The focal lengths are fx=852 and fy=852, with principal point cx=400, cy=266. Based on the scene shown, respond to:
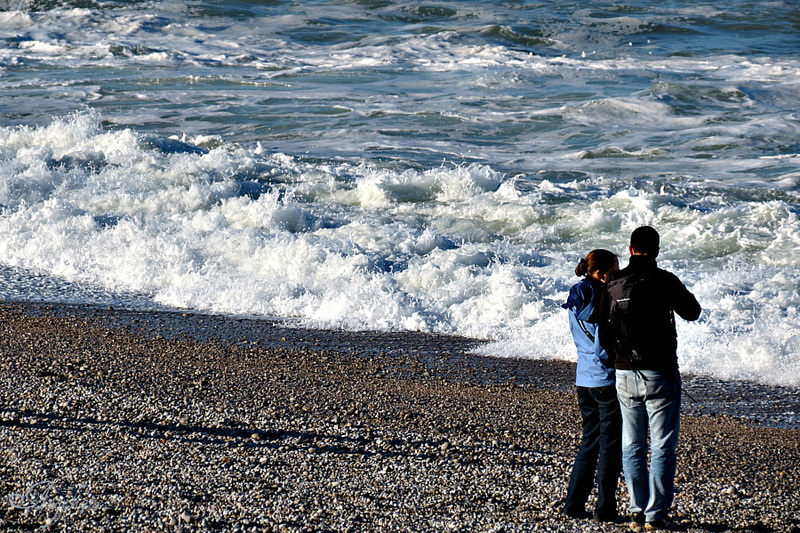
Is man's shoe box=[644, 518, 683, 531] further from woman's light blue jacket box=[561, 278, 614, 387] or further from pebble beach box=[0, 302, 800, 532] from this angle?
woman's light blue jacket box=[561, 278, 614, 387]

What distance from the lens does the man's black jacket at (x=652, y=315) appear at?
406cm

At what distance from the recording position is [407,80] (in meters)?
25.8

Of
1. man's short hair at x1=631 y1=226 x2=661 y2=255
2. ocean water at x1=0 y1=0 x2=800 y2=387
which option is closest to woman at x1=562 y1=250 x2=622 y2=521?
man's short hair at x1=631 y1=226 x2=661 y2=255

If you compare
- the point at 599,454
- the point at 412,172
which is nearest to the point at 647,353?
the point at 599,454

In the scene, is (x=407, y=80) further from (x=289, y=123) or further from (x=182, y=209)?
(x=182, y=209)

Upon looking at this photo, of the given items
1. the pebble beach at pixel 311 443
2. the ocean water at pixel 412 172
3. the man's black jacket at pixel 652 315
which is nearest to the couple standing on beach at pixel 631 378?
the man's black jacket at pixel 652 315

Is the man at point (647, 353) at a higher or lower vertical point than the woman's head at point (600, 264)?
lower

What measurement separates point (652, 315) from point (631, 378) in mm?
327

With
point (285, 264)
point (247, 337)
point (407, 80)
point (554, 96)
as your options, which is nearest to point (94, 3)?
point (407, 80)

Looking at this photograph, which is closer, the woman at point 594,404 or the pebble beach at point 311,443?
the woman at point 594,404

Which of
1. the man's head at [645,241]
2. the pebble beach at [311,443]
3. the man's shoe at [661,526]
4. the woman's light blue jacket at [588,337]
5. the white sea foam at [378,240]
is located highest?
the man's head at [645,241]

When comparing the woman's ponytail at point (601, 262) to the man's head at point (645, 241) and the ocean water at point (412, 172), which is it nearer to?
the man's head at point (645, 241)

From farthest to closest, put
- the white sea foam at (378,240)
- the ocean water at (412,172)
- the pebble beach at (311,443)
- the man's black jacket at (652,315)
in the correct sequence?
the ocean water at (412,172) < the white sea foam at (378,240) < the pebble beach at (311,443) < the man's black jacket at (652,315)

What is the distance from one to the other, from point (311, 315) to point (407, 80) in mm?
17293
